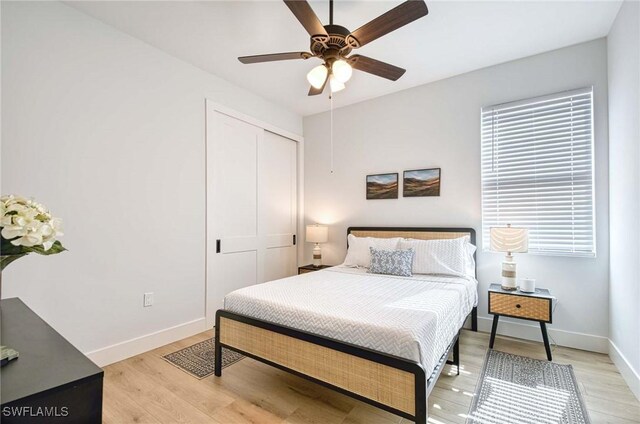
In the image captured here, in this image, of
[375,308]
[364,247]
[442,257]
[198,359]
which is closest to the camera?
[375,308]

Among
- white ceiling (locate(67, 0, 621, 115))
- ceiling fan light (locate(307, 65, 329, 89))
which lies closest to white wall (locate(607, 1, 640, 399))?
white ceiling (locate(67, 0, 621, 115))

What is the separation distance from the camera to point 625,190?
229cm

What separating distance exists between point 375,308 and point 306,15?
182 cm

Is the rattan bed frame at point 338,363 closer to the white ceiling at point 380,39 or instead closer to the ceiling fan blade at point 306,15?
the ceiling fan blade at point 306,15

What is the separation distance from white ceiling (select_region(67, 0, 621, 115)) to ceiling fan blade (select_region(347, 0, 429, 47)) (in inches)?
18.3

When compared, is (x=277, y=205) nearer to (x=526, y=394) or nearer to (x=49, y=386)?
(x=526, y=394)

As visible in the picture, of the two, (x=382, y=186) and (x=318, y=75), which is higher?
→ (x=318, y=75)

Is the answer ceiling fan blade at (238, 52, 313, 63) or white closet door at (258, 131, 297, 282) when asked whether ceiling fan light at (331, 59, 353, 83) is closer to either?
ceiling fan blade at (238, 52, 313, 63)

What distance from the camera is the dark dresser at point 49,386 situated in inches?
30.6

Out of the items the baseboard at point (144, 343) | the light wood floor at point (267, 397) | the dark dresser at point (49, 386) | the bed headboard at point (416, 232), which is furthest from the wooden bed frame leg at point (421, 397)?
the baseboard at point (144, 343)

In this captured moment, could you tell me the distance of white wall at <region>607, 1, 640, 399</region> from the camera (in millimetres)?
2080

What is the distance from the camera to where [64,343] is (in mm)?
1100

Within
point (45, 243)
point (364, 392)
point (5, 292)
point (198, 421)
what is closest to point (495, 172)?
A: point (364, 392)

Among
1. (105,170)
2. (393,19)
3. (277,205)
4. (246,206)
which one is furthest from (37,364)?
(277,205)
